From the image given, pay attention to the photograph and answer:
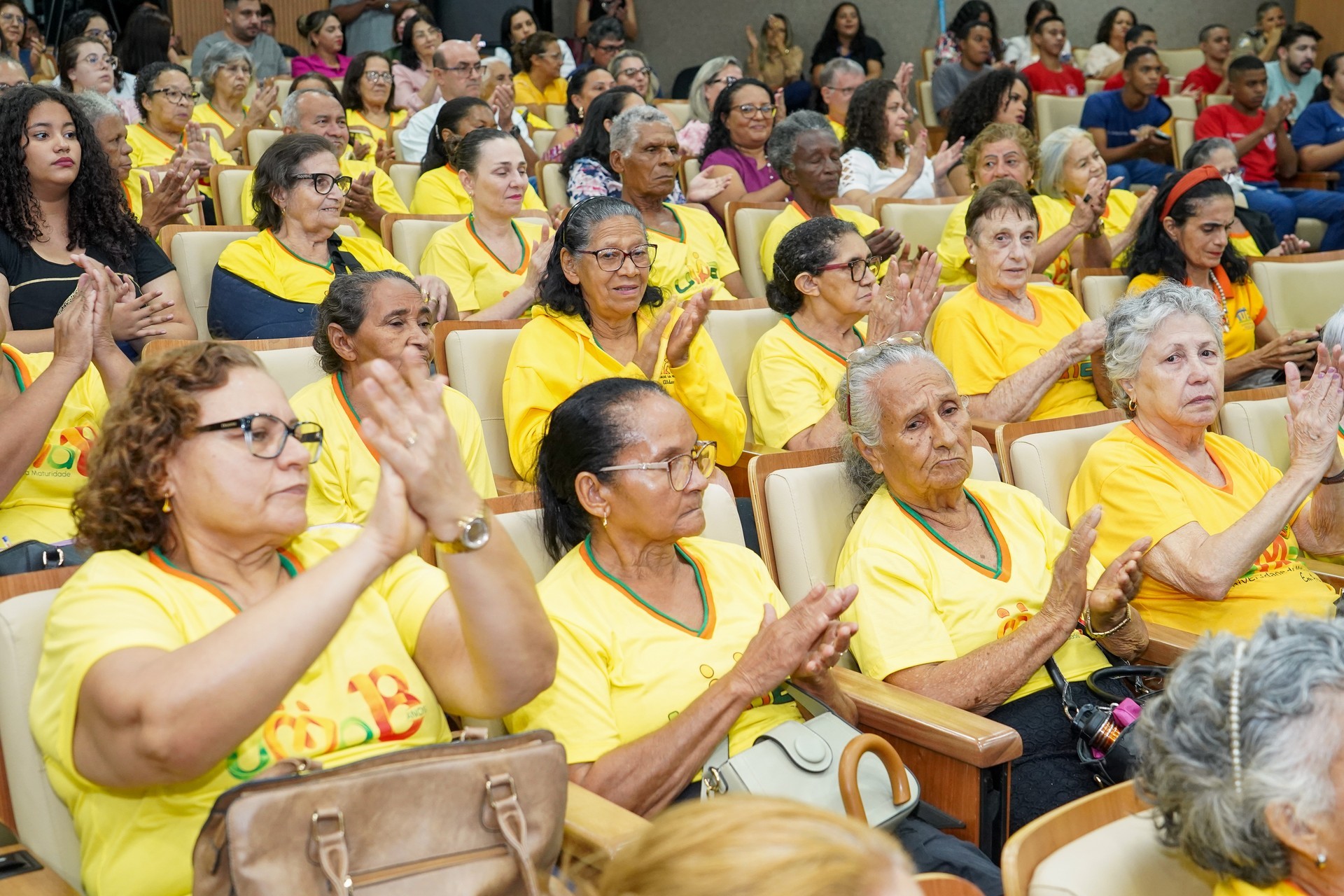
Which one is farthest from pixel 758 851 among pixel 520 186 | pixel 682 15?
pixel 682 15

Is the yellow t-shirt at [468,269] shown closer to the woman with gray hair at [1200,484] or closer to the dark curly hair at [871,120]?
the woman with gray hair at [1200,484]

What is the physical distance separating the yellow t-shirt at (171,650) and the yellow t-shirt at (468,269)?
2.27m

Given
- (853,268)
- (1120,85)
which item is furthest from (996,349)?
(1120,85)

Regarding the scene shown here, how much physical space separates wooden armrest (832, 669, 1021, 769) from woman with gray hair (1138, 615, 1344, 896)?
0.48 m

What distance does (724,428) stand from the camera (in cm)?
303

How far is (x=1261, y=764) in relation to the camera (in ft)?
4.01

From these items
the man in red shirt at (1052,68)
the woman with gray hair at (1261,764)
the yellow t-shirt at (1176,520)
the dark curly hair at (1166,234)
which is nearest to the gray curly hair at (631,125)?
the dark curly hair at (1166,234)

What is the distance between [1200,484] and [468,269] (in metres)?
2.22

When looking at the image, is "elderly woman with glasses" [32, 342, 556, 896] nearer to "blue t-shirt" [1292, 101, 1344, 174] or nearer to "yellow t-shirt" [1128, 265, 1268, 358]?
"yellow t-shirt" [1128, 265, 1268, 358]

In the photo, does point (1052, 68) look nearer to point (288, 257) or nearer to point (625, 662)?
point (288, 257)

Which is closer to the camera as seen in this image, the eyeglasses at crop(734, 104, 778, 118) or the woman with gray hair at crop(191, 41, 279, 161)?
the eyeglasses at crop(734, 104, 778, 118)

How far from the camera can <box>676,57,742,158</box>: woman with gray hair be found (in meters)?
5.68

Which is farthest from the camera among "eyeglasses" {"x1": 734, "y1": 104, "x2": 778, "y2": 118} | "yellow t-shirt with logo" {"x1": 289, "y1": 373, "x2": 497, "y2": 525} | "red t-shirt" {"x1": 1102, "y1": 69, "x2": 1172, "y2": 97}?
"red t-shirt" {"x1": 1102, "y1": 69, "x2": 1172, "y2": 97}

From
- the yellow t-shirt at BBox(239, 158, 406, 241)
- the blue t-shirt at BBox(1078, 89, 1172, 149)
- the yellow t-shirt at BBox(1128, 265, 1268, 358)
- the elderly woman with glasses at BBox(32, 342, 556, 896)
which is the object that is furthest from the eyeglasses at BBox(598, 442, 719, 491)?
the blue t-shirt at BBox(1078, 89, 1172, 149)
